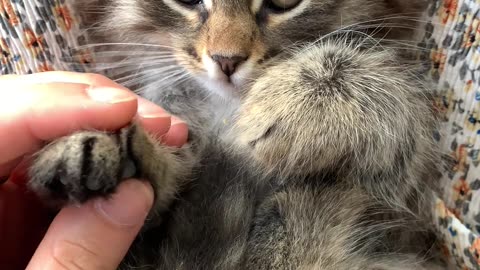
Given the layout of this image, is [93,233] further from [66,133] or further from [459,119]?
[459,119]

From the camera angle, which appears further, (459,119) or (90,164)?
(459,119)

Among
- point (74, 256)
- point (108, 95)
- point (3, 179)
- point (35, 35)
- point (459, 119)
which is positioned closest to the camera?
point (74, 256)

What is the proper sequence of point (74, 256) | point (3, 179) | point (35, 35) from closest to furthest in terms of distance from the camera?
1. point (74, 256)
2. point (3, 179)
3. point (35, 35)

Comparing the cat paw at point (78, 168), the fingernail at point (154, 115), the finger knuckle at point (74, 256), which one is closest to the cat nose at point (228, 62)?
the fingernail at point (154, 115)

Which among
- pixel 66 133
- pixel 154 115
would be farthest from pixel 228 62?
pixel 66 133

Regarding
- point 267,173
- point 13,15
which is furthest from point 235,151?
point 13,15

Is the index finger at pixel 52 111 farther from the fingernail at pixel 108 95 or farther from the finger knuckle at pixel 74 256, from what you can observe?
the finger knuckle at pixel 74 256

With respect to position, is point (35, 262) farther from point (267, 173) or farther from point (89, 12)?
point (89, 12)
